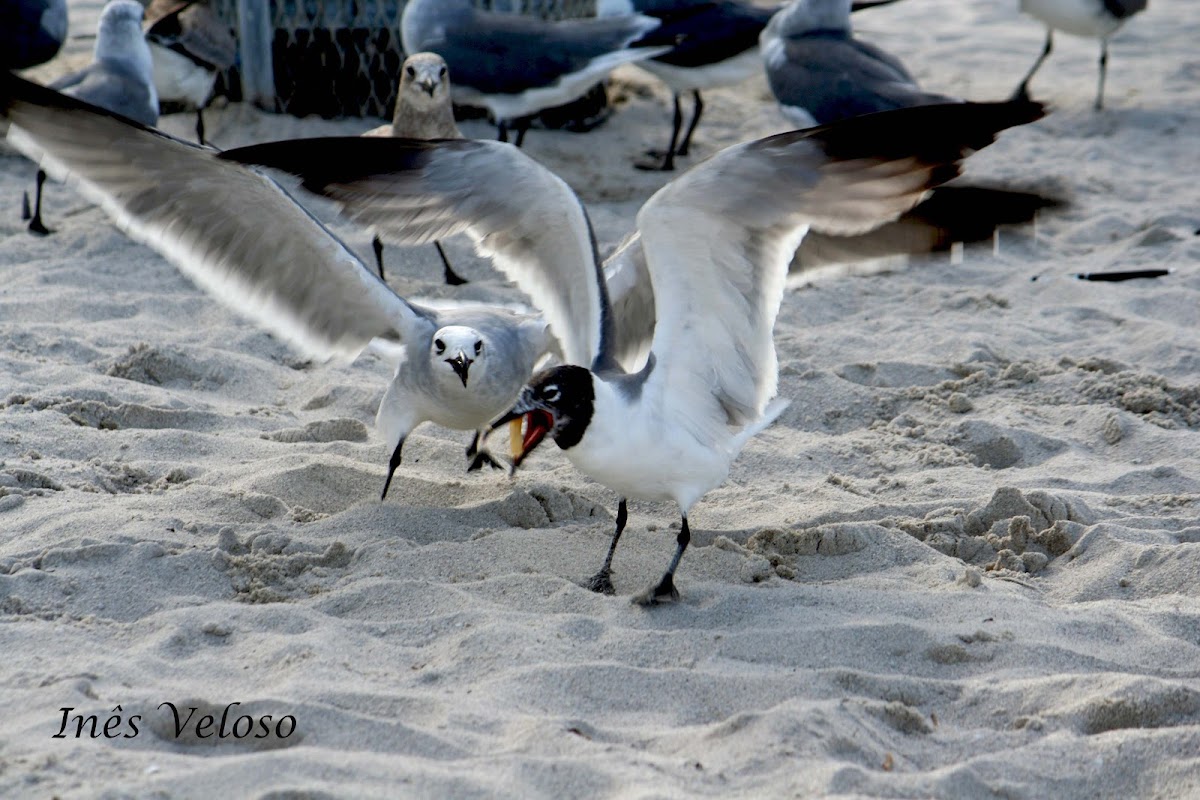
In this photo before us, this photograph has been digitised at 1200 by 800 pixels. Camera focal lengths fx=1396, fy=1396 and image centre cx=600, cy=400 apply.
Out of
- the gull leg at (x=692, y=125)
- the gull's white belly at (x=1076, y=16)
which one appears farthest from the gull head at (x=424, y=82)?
the gull's white belly at (x=1076, y=16)

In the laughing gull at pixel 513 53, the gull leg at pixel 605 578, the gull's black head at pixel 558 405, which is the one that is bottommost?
the gull leg at pixel 605 578

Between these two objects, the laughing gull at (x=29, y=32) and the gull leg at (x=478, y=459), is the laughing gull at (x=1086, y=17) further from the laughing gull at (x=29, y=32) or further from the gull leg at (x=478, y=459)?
the laughing gull at (x=29, y=32)

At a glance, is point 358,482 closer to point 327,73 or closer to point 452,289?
point 452,289

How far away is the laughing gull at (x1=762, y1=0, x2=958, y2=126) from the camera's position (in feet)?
22.0

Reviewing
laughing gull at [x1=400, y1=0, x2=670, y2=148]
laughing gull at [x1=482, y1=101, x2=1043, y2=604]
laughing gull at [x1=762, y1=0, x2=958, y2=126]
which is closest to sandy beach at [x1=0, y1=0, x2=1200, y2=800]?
laughing gull at [x1=482, y1=101, x2=1043, y2=604]

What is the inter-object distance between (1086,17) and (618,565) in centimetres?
609

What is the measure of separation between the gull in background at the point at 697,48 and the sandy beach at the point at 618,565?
2.05 m

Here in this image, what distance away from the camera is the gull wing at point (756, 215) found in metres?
Answer: 3.25

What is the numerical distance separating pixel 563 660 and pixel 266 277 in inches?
68.1

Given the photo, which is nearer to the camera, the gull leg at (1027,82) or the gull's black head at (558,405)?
the gull's black head at (558,405)

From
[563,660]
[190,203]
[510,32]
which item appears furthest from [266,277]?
[510,32]

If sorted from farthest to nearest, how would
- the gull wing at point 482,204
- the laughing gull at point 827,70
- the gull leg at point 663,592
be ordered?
the laughing gull at point 827,70
the gull wing at point 482,204
the gull leg at point 663,592

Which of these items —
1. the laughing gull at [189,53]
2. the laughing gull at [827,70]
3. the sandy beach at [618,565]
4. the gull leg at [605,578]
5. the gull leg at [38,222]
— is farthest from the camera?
the laughing gull at [189,53]

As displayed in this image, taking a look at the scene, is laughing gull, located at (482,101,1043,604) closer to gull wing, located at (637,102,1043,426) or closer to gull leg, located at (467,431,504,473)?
gull wing, located at (637,102,1043,426)
